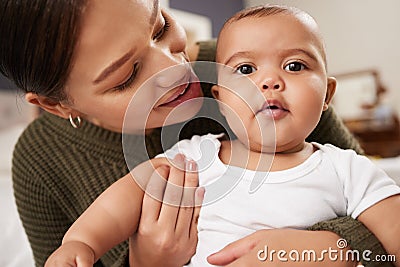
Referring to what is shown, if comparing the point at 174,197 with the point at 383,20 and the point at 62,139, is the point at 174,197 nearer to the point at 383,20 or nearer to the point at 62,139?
the point at 62,139

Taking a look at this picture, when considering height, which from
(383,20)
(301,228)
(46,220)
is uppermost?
(301,228)

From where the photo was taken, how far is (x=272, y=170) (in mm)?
720

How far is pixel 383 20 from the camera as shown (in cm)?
385

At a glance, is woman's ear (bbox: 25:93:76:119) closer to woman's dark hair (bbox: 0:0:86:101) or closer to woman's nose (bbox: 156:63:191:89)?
woman's dark hair (bbox: 0:0:86:101)

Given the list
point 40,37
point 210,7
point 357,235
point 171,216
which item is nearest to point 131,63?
point 40,37

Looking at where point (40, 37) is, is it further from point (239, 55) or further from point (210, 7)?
point (210, 7)

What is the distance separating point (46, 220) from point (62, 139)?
17cm

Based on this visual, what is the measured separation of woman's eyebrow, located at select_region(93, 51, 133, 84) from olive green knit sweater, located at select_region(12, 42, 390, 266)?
0.30 meters

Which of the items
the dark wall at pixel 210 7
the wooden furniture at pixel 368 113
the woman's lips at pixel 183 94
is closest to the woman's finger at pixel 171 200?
the woman's lips at pixel 183 94

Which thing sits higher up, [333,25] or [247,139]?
[247,139]

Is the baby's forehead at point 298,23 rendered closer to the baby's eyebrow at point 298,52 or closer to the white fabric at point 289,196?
the baby's eyebrow at point 298,52

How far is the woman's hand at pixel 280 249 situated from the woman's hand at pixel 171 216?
10cm

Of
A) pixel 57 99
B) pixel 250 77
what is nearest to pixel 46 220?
pixel 57 99

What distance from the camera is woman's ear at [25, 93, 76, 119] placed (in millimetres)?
834
